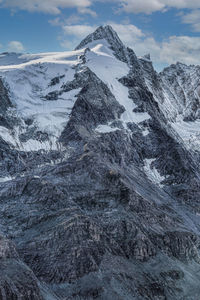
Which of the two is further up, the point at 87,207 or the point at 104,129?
the point at 104,129

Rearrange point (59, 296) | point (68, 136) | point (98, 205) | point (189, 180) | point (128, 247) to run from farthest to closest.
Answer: point (189, 180) < point (68, 136) < point (98, 205) < point (128, 247) < point (59, 296)

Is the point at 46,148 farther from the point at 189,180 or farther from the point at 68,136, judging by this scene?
the point at 189,180

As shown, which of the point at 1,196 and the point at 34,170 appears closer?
the point at 1,196

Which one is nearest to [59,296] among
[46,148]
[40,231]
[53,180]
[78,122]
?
[40,231]

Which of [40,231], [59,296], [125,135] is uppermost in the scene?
[125,135]

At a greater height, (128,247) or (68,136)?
(68,136)

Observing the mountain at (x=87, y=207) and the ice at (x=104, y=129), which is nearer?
the mountain at (x=87, y=207)

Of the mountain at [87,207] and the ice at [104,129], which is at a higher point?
the ice at [104,129]

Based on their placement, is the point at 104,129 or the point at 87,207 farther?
the point at 104,129

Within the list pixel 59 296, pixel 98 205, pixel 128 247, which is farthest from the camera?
pixel 98 205
